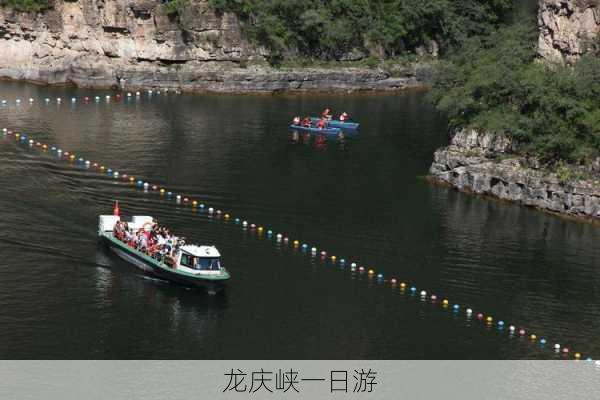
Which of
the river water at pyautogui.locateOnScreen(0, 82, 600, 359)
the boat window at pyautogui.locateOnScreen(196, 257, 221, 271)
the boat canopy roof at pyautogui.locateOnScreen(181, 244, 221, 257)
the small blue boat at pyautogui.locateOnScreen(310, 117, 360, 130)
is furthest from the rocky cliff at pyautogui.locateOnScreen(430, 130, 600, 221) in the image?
the boat window at pyautogui.locateOnScreen(196, 257, 221, 271)

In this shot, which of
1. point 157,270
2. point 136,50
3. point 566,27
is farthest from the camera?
point 136,50

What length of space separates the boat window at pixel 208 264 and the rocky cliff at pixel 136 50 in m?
78.3

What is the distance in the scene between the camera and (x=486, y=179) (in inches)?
3600

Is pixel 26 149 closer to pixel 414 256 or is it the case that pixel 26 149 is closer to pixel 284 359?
pixel 414 256

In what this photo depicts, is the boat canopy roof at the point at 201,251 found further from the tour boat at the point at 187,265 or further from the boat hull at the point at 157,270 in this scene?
the boat hull at the point at 157,270

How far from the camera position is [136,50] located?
14512 centimetres

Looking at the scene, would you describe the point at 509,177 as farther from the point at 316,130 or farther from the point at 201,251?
the point at 201,251

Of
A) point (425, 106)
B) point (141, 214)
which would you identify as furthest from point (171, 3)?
point (141, 214)

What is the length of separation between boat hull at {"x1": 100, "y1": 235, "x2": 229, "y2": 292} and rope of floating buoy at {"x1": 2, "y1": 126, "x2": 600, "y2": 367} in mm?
9542

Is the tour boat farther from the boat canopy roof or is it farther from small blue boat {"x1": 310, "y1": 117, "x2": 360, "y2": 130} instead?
small blue boat {"x1": 310, "y1": 117, "x2": 360, "y2": 130}

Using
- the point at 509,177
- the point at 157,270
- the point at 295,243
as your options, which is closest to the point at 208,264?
the point at 157,270

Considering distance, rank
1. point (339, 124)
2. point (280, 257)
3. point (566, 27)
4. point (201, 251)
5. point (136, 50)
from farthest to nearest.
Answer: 1. point (136, 50)
2. point (339, 124)
3. point (566, 27)
4. point (280, 257)
5. point (201, 251)

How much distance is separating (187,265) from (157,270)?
7.45ft

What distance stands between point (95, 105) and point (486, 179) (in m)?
52.5
